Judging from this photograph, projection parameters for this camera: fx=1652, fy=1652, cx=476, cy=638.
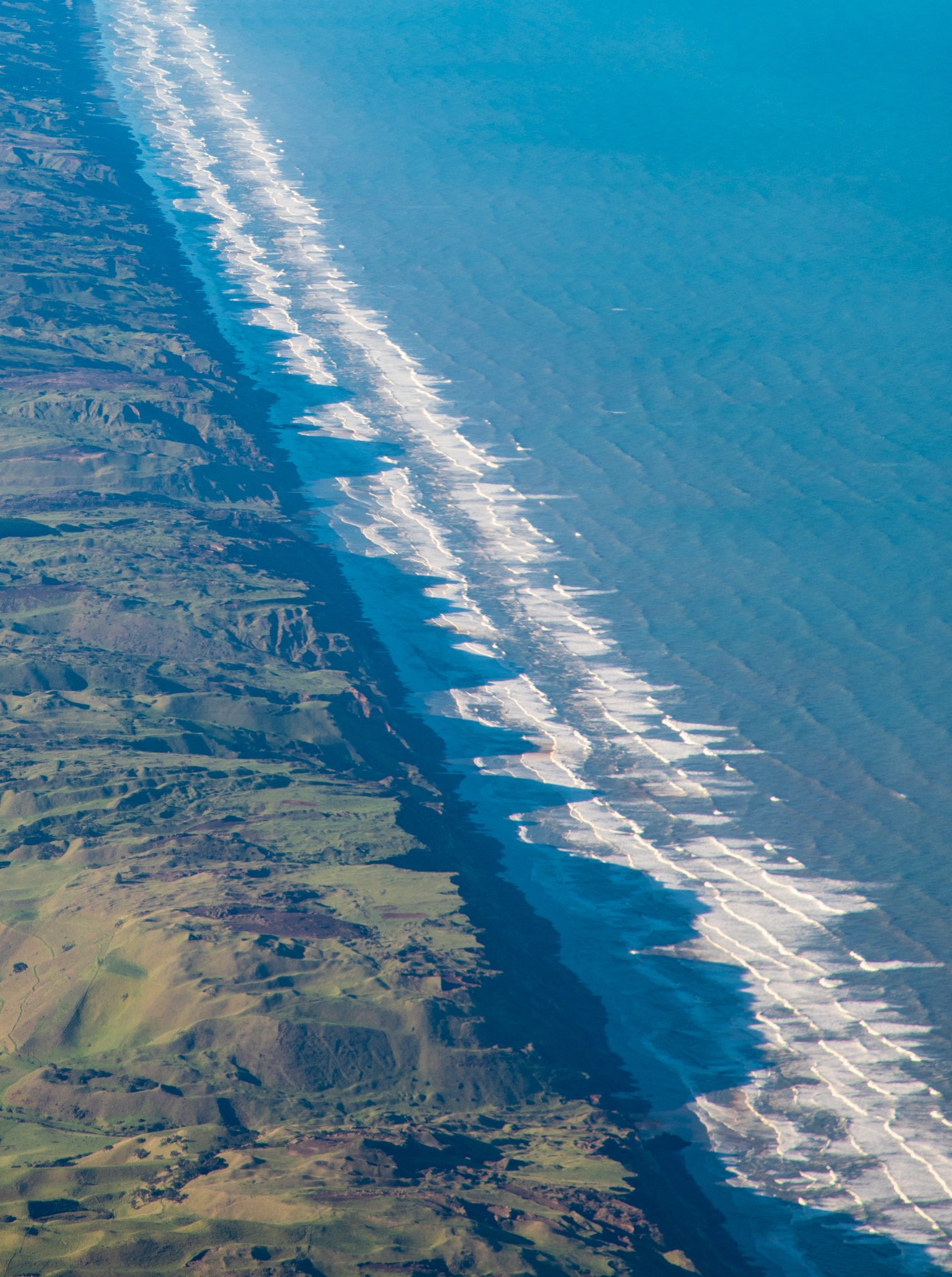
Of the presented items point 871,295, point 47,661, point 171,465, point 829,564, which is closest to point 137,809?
point 47,661

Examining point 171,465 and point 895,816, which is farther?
point 171,465

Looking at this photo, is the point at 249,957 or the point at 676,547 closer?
the point at 249,957

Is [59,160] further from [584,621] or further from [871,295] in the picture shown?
[584,621]

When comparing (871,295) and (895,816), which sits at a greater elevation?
(871,295)

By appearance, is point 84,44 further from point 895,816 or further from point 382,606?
point 895,816

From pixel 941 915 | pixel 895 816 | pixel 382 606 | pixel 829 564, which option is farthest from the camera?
pixel 829 564

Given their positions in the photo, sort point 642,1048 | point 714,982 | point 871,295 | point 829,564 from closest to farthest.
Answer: point 642,1048 < point 714,982 < point 829,564 < point 871,295
